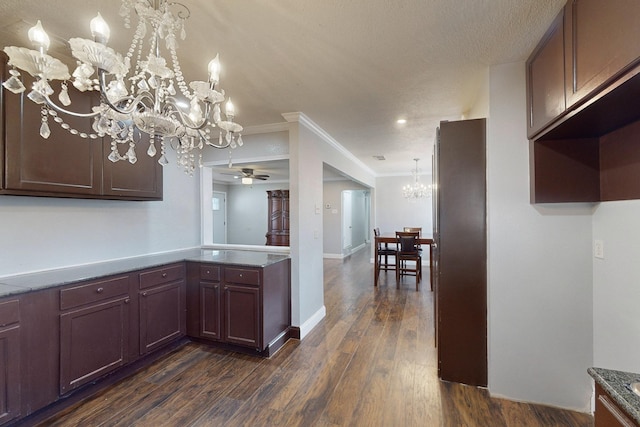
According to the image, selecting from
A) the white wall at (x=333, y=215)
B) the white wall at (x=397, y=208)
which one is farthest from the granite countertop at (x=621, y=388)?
the white wall at (x=333, y=215)

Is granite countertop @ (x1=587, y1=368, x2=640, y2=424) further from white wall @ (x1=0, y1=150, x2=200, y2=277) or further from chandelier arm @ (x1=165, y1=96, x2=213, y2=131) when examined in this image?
white wall @ (x1=0, y1=150, x2=200, y2=277)

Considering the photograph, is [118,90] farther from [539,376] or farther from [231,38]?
[539,376]

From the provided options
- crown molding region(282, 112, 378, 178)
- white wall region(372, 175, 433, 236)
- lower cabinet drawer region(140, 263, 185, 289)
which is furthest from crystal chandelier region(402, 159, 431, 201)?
lower cabinet drawer region(140, 263, 185, 289)

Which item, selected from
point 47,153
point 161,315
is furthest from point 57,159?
point 161,315

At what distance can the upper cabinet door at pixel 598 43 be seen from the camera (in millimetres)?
985

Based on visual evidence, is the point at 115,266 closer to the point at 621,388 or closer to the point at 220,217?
the point at 621,388

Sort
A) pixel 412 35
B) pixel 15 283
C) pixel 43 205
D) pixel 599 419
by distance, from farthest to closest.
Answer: pixel 43 205
pixel 15 283
pixel 412 35
pixel 599 419

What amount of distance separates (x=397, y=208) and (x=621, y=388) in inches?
255

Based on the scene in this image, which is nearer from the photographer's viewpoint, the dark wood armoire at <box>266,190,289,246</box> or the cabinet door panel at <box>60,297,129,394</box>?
the cabinet door panel at <box>60,297,129,394</box>

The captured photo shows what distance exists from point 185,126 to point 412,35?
144 centimetres

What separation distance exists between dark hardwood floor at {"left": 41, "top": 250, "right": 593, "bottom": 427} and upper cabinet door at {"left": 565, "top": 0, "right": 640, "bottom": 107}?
2.00 m

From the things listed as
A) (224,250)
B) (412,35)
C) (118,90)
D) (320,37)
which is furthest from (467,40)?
(224,250)

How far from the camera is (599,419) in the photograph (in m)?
1.03

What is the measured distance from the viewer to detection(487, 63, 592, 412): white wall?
1883 mm
